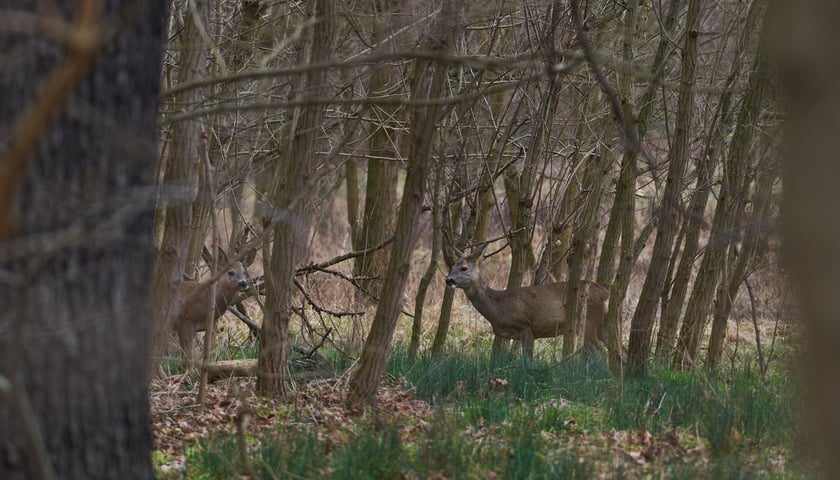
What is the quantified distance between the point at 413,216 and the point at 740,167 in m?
3.91

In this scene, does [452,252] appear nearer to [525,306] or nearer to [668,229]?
[525,306]

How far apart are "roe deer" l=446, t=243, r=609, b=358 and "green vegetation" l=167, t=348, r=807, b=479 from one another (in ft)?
14.7

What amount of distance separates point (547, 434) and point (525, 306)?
6.18 m

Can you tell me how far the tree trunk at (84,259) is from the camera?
306cm

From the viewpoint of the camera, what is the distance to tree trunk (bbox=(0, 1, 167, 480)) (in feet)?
10.0

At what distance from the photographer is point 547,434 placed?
5492 mm

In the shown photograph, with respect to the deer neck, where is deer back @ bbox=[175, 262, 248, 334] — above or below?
below

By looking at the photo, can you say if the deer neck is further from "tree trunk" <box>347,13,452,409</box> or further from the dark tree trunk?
the dark tree trunk

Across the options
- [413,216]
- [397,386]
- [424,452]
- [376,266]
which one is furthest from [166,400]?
[376,266]

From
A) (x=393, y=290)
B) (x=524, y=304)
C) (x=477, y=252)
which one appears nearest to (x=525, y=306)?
(x=524, y=304)

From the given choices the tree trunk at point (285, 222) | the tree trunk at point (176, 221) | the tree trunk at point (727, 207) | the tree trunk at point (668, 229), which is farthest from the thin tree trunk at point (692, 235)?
the tree trunk at point (176, 221)

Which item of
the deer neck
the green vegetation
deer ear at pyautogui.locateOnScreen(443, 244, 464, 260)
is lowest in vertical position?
the green vegetation

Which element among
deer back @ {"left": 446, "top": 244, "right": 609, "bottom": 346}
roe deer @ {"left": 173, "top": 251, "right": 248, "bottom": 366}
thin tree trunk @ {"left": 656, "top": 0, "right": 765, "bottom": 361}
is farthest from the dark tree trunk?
deer back @ {"left": 446, "top": 244, "right": 609, "bottom": 346}

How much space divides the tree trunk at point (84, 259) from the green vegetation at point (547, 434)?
1.14 m
